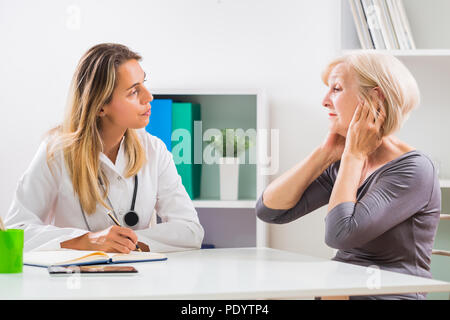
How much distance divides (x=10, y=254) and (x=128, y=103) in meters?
0.77

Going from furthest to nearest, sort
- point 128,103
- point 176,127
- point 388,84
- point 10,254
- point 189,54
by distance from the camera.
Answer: point 189,54, point 176,127, point 128,103, point 388,84, point 10,254

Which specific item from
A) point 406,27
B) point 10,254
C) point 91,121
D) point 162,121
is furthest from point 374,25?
point 10,254

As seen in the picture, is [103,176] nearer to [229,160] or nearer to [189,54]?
[229,160]

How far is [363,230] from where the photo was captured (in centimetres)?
142

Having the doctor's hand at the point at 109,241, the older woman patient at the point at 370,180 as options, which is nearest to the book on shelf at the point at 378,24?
the older woman patient at the point at 370,180

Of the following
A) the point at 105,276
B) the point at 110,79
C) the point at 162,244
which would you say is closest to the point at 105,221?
the point at 162,244

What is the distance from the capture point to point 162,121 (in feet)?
7.98

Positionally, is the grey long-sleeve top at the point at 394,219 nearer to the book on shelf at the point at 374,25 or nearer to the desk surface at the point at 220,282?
the desk surface at the point at 220,282

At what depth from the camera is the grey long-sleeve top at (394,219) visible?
1.43 metres

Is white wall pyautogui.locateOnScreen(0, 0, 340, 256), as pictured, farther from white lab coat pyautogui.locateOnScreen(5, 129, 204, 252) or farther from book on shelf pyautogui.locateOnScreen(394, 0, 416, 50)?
white lab coat pyautogui.locateOnScreen(5, 129, 204, 252)

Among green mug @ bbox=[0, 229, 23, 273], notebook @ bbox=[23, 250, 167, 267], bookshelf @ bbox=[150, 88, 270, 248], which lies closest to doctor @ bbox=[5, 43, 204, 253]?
notebook @ bbox=[23, 250, 167, 267]

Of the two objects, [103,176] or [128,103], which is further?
[128,103]

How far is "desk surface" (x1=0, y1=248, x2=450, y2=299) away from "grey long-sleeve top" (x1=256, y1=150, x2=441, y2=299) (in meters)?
0.12
